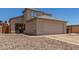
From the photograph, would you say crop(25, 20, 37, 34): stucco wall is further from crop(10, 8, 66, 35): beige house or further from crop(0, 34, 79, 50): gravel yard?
crop(0, 34, 79, 50): gravel yard

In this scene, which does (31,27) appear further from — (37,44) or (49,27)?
(37,44)

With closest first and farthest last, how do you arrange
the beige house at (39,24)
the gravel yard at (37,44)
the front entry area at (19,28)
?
the gravel yard at (37,44) < the front entry area at (19,28) < the beige house at (39,24)

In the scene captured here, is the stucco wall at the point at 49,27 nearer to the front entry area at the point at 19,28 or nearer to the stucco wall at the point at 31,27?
the stucco wall at the point at 31,27

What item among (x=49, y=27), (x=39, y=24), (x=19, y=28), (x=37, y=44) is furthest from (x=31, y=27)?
(x=37, y=44)

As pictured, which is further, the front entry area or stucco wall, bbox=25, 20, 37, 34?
stucco wall, bbox=25, 20, 37, 34

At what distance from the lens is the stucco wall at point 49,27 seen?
458 inches

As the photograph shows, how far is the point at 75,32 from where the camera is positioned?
10.8 meters

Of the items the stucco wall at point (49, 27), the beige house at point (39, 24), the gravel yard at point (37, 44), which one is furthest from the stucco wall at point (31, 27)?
the gravel yard at point (37, 44)

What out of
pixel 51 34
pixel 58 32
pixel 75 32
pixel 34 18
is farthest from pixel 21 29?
pixel 75 32

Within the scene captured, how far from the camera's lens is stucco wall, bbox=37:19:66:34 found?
11.6 metres

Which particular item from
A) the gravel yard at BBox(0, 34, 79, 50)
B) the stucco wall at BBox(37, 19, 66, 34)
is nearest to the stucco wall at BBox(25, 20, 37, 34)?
the stucco wall at BBox(37, 19, 66, 34)
